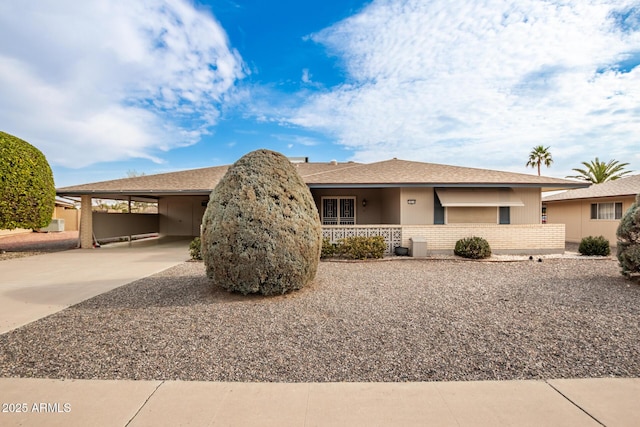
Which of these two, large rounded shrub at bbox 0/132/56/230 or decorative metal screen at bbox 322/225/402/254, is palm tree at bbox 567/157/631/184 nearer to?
decorative metal screen at bbox 322/225/402/254

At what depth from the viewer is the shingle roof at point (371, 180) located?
38.9ft

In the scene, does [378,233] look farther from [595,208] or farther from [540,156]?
[540,156]

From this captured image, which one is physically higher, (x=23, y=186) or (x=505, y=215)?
(x=23, y=186)

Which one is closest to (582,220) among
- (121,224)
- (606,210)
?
(606,210)

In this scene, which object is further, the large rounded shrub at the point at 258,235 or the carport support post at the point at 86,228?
the carport support post at the point at 86,228

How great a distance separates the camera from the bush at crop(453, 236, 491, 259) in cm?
1037

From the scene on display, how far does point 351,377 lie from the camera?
9.55 ft

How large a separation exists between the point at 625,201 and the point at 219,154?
80.3ft

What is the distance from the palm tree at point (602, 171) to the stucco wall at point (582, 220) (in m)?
17.6

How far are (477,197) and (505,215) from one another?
1.49 metres

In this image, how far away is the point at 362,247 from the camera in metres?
10.5

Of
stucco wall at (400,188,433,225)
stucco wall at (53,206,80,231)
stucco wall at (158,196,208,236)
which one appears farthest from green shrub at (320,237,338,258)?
stucco wall at (53,206,80,231)

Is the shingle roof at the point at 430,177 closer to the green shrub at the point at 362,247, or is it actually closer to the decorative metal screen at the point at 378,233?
the decorative metal screen at the point at 378,233

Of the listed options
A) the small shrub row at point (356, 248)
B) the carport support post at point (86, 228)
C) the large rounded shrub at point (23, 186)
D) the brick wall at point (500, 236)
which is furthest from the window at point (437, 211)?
the large rounded shrub at point (23, 186)
